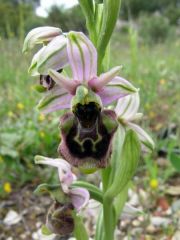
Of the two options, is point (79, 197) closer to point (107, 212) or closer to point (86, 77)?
point (107, 212)

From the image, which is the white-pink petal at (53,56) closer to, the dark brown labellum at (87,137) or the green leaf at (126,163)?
the dark brown labellum at (87,137)

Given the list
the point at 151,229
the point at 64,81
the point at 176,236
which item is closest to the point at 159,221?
the point at 151,229

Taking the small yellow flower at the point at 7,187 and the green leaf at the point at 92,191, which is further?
the small yellow flower at the point at 7,187

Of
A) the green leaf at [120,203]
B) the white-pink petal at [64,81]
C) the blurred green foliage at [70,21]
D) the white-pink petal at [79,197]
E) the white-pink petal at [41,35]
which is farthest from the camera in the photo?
the blurred green foliage at [70,21]

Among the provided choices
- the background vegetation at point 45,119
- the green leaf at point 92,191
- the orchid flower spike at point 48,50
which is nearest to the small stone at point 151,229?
the background vegetation at point 45,119

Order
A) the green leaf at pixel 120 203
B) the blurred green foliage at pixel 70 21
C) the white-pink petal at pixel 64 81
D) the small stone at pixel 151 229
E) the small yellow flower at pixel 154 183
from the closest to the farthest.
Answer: the white-pink petal at pixel 64 81 → the green leaf at pixel 120 203 → the small stone at pixel 151 229 → the small yellow flower at pixel 154 183 → the blurred green foliage at pixel 70 21

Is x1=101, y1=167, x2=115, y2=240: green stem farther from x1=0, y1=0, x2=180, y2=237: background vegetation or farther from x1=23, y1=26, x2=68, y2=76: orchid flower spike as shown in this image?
x1=23, y1=26, x2=68, y2=76: orchid flower spike

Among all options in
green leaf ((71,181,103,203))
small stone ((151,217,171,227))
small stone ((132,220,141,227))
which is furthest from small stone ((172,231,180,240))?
green leaf ((71,181,103,203))
